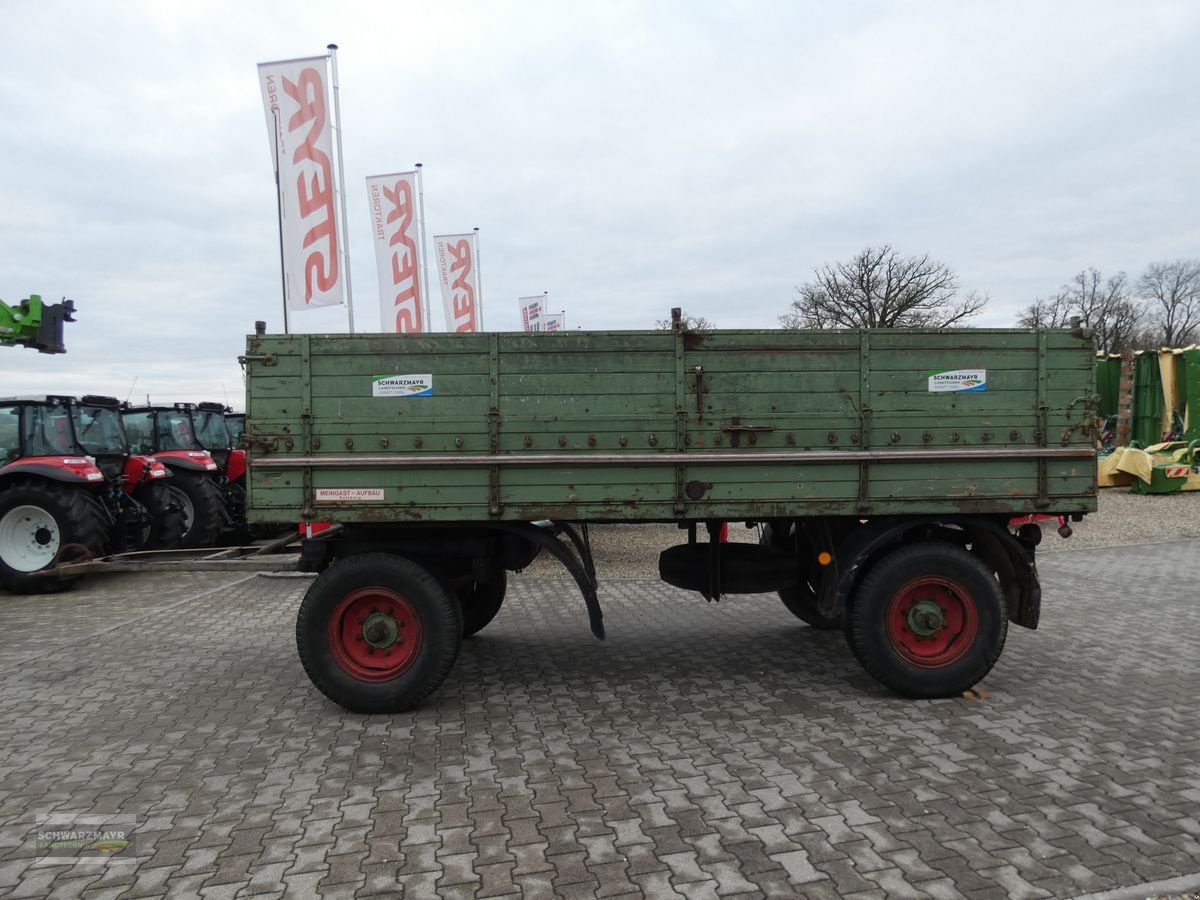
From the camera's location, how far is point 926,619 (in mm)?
4711

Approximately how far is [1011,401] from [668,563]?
2.40 metres

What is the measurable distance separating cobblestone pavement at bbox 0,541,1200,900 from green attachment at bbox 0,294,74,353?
592 centimetres

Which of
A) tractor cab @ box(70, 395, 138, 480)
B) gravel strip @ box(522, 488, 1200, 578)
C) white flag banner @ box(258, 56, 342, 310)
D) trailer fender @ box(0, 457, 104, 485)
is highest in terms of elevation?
white flag banner @ box(258, 56, 342, 310)

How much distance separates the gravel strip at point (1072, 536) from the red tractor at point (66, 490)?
5011 mm

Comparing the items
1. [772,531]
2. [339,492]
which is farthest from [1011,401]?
[339,492]

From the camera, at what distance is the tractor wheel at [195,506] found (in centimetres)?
1063

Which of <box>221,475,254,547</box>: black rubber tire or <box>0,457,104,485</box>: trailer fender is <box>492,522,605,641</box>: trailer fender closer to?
<box>0,457,104,485</box>: trailer fender

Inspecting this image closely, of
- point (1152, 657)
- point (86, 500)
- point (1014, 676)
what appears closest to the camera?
point (1014, 676)

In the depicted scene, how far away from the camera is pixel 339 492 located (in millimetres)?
4523

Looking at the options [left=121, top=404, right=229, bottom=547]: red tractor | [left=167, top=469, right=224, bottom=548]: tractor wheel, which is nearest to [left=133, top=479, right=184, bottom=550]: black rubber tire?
[left=121, top=404, right=229, bottom=547]: red tractor

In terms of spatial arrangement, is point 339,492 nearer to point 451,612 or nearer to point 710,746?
point 451,612

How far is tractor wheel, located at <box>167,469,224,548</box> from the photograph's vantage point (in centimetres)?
1063

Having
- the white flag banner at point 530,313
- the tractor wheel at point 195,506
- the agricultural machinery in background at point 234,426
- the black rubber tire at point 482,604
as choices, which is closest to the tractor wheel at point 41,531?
the tractor wheel at point 195,506

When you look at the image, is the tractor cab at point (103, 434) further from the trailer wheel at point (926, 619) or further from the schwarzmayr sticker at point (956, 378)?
the schwarzmayr sticker at point (956, 378)
